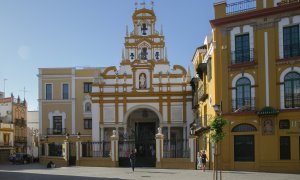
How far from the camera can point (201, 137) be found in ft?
134

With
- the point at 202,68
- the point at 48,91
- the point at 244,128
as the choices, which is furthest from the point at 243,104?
the point at 48,91

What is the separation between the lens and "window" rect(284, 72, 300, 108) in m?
30.2

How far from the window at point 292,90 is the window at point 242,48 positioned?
10.2ft

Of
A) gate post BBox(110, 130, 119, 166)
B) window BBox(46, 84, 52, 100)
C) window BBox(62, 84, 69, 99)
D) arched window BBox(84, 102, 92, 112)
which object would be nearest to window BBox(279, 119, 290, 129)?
gate post BBox(110, 130, 119, 166)

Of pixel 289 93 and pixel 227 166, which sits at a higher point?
pixel 289 93

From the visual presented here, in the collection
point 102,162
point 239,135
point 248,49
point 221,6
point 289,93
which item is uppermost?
point 221,6

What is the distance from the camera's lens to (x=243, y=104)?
3197 centimetres

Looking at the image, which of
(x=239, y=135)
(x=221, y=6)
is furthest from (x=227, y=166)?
(x=221, y=6)

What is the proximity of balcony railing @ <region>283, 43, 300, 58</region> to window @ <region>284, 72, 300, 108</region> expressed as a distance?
3.95 feet

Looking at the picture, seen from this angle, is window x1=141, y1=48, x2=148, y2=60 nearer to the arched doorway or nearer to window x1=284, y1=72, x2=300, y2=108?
the arched doorway

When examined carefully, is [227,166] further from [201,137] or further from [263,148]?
[201,137]

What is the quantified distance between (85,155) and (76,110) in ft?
50.9

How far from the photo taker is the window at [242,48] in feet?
106

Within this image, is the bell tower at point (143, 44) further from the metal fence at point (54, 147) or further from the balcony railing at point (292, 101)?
the balcony railing at point (292, 101)
